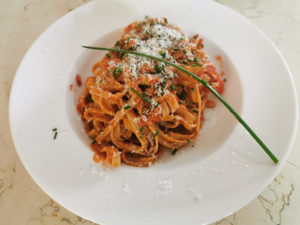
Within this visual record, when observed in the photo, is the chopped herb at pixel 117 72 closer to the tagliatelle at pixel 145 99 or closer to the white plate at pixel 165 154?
the tagliatelle at pixel 145 99

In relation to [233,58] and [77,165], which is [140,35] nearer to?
[233,58]

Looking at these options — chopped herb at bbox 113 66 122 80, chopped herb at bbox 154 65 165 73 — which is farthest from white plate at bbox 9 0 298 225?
chopped herb at bbox 154 65 165 73

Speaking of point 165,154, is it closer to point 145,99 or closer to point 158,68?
point 145,99

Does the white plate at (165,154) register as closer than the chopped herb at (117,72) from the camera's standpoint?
Yes

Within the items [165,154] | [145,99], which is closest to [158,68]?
[145,99]

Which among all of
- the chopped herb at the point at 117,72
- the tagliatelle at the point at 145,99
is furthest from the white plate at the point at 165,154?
the chopped herb at the point at 117,72

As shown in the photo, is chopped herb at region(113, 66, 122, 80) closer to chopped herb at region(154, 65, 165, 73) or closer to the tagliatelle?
the tagliatelle
